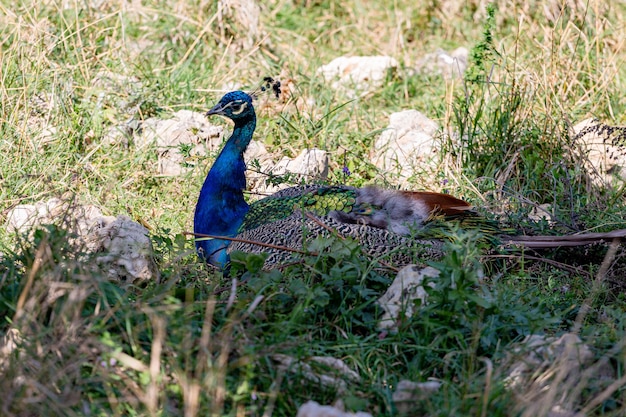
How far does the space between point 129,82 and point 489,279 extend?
8.33 ft

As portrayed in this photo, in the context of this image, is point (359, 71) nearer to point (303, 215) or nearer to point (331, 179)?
point (331, 179)

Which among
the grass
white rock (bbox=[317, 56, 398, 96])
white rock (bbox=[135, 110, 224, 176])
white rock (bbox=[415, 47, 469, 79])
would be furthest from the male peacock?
white rock (bbox=[415, 47, 469, 79])

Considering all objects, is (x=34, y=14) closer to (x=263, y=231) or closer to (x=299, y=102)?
(x=299, y=102)

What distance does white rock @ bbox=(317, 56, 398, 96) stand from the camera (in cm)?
549

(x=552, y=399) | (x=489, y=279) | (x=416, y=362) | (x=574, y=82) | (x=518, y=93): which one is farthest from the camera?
(x=574, y=82)

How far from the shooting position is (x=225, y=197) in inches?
146

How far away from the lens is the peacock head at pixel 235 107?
377cm

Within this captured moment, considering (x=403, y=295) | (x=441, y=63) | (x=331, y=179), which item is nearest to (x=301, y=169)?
(x=331, y=179)

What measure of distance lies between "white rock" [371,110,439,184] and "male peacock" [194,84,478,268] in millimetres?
895

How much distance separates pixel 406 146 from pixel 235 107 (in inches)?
48.7

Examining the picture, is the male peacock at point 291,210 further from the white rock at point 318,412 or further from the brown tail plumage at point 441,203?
the white rock at point 318,412

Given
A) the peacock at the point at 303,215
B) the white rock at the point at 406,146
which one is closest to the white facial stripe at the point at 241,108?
the peacock at the point at 303,215

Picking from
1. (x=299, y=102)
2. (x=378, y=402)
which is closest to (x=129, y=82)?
(x=299, y=102)

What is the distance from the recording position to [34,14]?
493 centimetres
